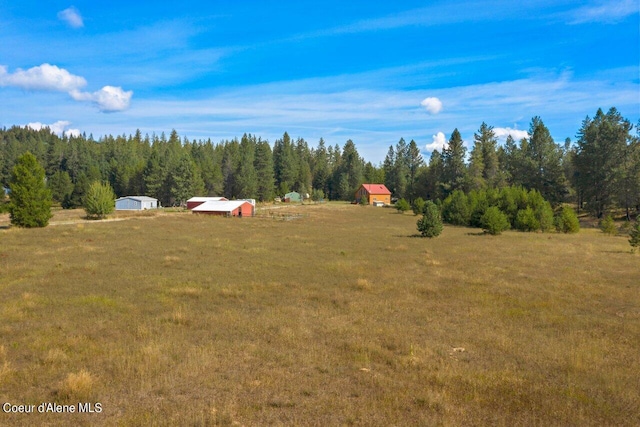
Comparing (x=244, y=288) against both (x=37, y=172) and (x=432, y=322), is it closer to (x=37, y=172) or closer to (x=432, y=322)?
(x=432, y=322)

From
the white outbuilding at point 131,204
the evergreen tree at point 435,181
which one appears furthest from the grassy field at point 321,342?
the evergreen tree at point 435,181

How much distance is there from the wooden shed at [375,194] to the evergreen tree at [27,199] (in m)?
87.3

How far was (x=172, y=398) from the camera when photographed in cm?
870

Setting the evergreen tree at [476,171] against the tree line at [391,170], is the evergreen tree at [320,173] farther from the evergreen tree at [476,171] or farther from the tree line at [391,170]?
the evergreen tree at [476,171]

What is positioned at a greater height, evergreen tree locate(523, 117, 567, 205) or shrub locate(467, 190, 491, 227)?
evergreen tree locate(523, 117, 567, 205)

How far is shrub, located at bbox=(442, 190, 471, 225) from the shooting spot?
6406cm

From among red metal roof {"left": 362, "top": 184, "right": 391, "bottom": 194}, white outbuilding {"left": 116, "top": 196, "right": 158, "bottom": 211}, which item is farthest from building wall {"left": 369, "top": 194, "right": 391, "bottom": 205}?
white outbuilding {"left": 116, "top": 196, "right": 158, "bottom": 211}

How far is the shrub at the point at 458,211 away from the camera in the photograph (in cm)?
6406

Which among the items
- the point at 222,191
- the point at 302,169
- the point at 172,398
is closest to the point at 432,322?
the point at 172,398

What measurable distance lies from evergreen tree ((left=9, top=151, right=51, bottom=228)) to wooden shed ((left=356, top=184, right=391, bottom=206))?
87.3 meters

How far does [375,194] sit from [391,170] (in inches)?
674

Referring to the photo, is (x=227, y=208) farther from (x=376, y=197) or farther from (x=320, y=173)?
(x=320, y=173)

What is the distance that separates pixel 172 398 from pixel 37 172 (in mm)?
50385

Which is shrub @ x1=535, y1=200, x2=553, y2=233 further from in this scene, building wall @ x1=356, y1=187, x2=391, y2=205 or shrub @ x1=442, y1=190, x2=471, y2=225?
building wall @ x1=356, y1=187, x2=391, y2=205
